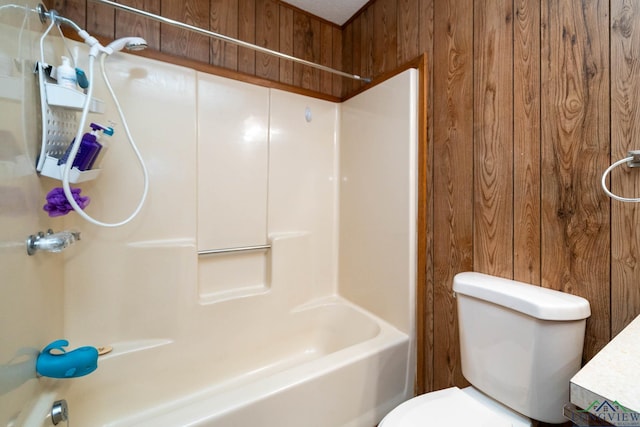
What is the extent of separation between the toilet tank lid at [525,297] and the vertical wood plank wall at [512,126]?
0.07m

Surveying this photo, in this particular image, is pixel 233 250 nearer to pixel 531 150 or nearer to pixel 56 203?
pixel 56 203

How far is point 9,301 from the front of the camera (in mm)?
734

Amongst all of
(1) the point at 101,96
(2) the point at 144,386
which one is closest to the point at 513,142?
(1) the point at 101,96

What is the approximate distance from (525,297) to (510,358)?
22 cm

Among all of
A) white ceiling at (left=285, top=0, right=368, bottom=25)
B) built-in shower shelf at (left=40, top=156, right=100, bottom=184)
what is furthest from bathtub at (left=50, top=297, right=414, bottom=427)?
white ceiling at (left=285, top=0, right=368, bottom=25)

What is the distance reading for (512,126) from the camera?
1.08 metres

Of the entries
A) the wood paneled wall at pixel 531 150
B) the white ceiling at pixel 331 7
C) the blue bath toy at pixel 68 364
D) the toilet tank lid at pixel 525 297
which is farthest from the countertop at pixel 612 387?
the white ceiling at pixel 331 7

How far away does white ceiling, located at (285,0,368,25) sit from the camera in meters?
1.76

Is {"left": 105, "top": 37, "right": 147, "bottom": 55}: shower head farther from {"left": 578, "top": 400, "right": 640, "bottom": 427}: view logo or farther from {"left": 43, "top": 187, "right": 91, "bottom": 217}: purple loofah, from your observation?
{"left": 578, "top": 400, "right": 640, "bottom": 427}: view logo

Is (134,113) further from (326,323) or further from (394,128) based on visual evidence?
(326,323)

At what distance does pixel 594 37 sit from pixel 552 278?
0.81 metres

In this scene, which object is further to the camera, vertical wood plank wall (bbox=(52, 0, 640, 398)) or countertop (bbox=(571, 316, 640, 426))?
vertical wood plank wall (bbox=(52, 0, 640, 398))

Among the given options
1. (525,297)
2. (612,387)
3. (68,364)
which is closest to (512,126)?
(525,297)

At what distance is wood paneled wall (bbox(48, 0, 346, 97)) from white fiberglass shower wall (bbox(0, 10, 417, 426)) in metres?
0.14
